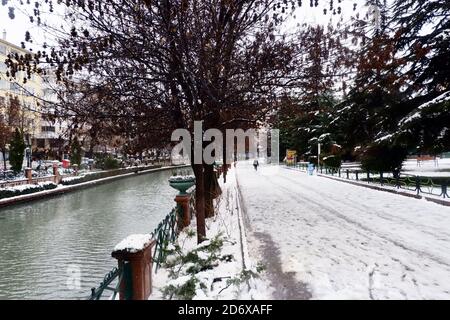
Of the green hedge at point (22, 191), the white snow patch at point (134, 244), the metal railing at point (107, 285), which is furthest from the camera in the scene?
the green hedge at point (22, 191)

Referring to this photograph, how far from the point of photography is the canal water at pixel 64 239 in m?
9.14

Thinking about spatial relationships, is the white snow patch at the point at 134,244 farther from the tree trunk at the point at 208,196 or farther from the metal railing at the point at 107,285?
the tree trunk at the point at 208,196

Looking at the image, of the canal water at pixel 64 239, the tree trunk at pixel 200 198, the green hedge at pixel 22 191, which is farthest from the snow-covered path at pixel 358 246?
the green hedge at pixel 22 191

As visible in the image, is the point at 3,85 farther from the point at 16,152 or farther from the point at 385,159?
the point at 385,159

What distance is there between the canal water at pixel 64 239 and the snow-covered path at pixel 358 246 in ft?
15.0

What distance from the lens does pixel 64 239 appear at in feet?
46.2

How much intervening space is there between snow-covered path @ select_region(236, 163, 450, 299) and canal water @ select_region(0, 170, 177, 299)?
4586 millimetres

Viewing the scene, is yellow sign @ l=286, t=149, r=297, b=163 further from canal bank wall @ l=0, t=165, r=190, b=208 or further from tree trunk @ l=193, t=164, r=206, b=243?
Answer: tree trunk @ l=193, t=164, r=206, b=243

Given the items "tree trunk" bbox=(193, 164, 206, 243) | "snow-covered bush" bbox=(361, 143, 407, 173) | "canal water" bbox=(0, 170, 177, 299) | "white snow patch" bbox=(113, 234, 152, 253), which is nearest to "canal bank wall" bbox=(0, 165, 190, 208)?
"canal water" bbox=(0, 170, 177, 299)

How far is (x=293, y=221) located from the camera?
39.8ft

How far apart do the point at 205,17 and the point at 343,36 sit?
345 cm

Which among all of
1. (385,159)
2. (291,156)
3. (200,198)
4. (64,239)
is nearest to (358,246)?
(200,198)

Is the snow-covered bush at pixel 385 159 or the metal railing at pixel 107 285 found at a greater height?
the snow-covered bush at pixel 385 159

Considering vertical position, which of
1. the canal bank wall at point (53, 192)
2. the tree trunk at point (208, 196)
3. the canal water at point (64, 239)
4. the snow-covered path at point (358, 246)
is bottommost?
the canal water at point (64, 239)
